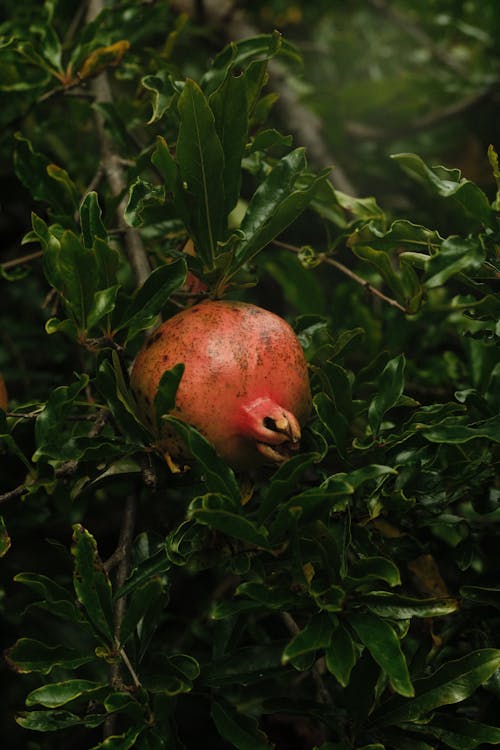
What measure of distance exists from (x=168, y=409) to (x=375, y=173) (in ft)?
4.40

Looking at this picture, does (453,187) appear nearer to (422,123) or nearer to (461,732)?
(461,732)

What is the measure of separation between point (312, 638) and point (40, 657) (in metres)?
0.31

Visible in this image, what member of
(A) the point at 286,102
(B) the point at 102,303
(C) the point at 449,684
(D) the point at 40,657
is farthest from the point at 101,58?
(C) the point at 449,684

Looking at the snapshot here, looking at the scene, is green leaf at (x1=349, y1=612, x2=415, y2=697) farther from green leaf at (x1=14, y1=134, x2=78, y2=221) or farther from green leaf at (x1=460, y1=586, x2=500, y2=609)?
green leaf at (x1=14, y1=134, x2=78, y2=221)

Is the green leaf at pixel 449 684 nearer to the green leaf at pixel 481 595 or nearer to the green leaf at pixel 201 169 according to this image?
the green leaf at pixel 481 595

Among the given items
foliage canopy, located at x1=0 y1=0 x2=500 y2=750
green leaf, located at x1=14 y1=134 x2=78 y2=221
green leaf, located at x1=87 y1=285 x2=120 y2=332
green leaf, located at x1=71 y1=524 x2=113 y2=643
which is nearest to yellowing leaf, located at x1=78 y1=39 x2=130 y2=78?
foliage canopy, located at x1=0 y1=0 x2=500 y2=750

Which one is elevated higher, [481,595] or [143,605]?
[143,605]

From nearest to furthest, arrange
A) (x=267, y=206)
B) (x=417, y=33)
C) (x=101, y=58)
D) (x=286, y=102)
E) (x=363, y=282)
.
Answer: (x=267, y=206) → (x=363, y=282) → (x=101, y=58) → (x=286, y=102) → (x=417, y=33)

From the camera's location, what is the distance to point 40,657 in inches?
33.7

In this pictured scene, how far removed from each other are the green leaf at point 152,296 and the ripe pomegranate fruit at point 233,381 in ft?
0.09

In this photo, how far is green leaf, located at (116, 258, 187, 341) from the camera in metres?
0.92

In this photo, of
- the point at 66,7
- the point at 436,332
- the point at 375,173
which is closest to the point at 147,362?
the point at 436,332

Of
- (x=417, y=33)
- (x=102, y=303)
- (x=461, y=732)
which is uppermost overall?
(x=102, y=303)

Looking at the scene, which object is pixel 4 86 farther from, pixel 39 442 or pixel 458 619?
A: pixel 458 619
